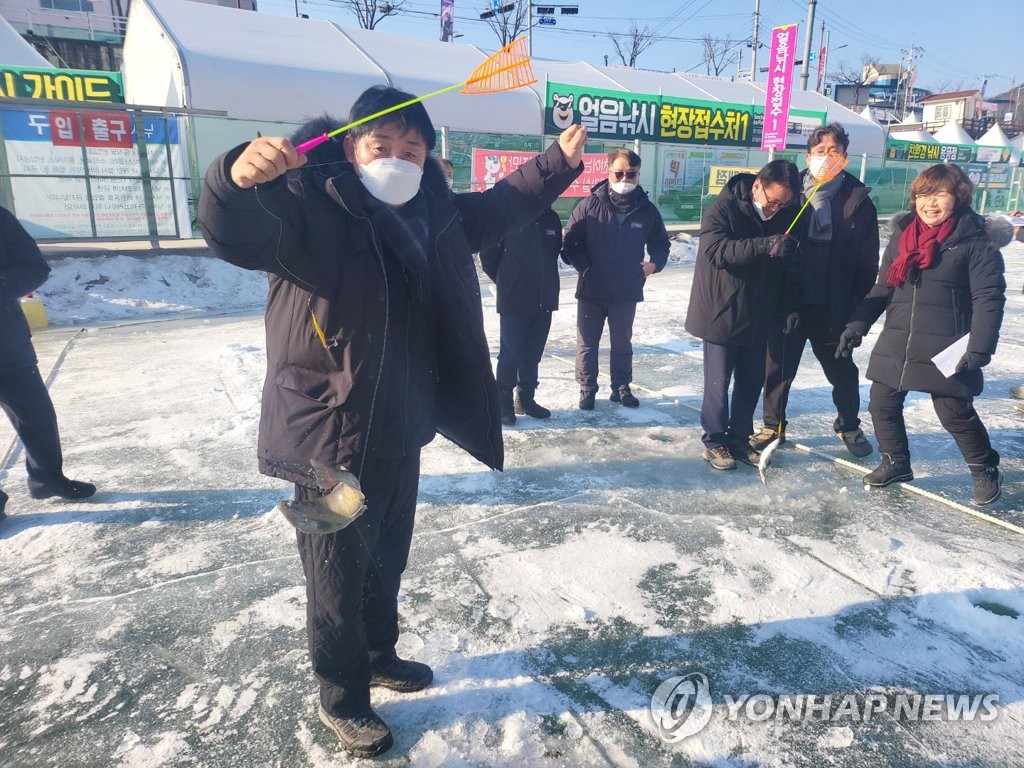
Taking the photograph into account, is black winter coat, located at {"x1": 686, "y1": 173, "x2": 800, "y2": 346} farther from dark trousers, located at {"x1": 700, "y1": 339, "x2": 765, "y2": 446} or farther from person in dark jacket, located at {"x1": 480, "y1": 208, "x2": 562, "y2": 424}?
person in dark jacket, located at {"x1": 480, "y1": 208, "x2": 562, "y2": 424}

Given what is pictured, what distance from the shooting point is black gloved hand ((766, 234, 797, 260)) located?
325cm

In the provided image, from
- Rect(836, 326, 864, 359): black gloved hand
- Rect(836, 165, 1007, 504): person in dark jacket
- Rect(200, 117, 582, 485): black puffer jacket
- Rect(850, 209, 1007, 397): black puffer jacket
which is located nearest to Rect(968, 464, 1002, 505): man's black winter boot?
Rect(836, 165, 1007, 504): person in dark jacket

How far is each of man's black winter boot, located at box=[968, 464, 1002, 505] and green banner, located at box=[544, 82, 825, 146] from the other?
1443 cm

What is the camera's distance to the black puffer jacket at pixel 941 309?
9.80 feet

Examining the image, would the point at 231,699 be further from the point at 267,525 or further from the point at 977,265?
the point at 977,265

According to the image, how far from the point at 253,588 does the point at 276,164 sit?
185cm

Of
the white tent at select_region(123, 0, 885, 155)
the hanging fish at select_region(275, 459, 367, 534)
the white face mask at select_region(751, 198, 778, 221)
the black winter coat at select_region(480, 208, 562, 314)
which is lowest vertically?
the hanging fish at select_region(275, 459, 367, 534)

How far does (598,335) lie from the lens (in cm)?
483

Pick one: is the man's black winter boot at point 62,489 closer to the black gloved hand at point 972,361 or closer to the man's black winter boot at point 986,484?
the black gloved hand at point 972,361

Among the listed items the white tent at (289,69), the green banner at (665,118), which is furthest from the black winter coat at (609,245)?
the green banner at (665,118)

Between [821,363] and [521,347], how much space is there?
1890 mm

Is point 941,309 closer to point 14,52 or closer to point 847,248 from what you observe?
point 847,248

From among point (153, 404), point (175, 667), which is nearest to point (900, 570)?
point (175, 667)

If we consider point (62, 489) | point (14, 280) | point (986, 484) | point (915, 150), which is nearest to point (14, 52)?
point (14, 280)
